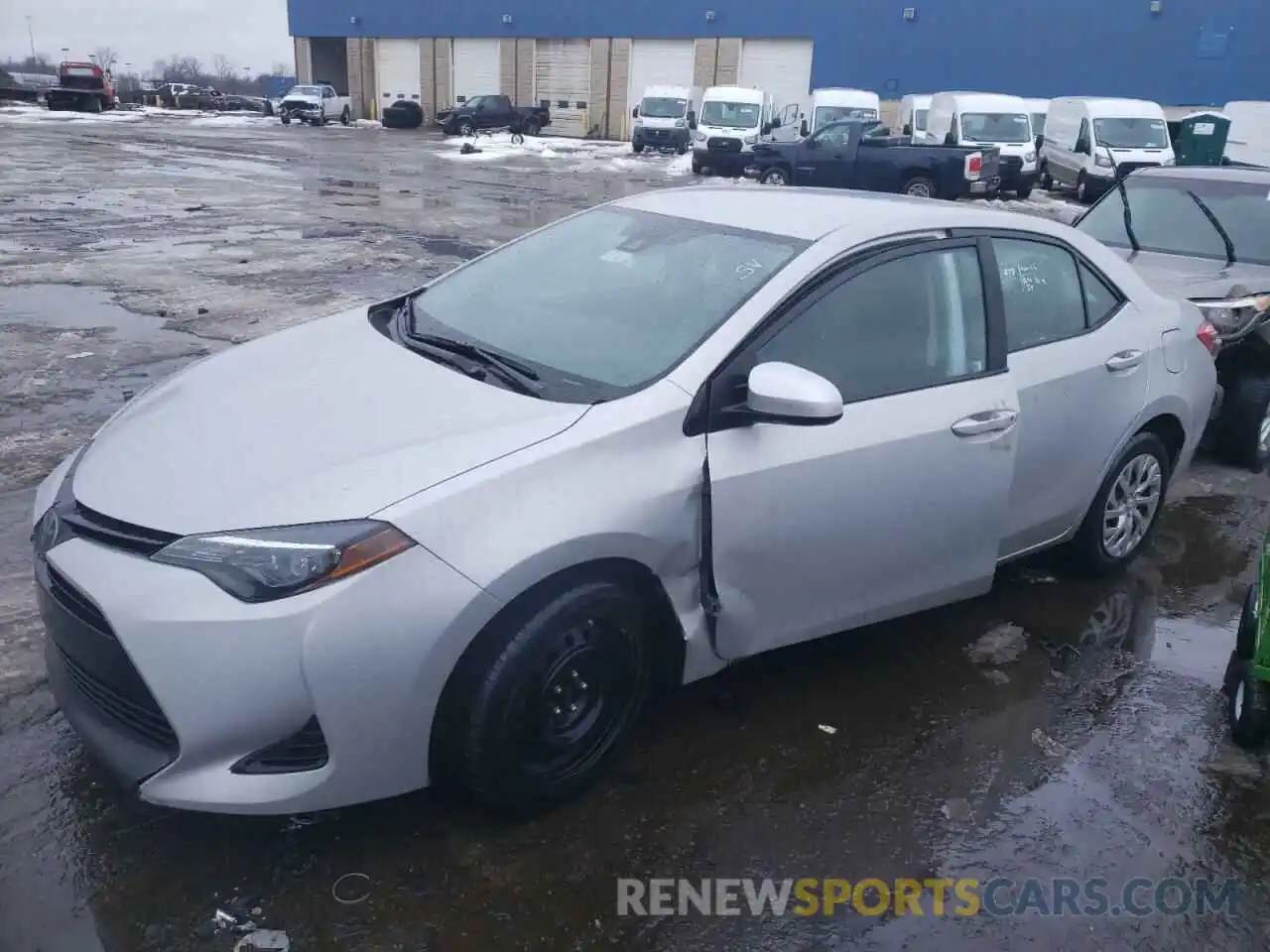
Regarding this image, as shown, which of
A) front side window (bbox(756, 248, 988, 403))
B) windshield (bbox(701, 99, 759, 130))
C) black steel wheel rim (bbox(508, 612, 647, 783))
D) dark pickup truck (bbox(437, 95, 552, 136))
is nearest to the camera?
black steel wheel rim (bbox(508, 612, 647, 783))

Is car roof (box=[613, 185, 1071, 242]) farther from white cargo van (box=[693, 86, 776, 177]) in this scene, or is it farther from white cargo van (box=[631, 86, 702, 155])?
white cargo van (box=[631, 86, 702, 155])

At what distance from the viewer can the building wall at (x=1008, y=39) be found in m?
35.9

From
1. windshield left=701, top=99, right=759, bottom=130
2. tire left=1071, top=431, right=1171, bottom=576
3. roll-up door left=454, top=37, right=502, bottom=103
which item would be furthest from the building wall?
tire left=1071, top=431, right=1171, bottom=576

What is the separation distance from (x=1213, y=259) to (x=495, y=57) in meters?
Result: 49.4

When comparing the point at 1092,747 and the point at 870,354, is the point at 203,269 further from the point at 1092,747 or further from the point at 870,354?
the point at 1092,747

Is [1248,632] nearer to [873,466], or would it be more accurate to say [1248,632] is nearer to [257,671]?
[873,466]

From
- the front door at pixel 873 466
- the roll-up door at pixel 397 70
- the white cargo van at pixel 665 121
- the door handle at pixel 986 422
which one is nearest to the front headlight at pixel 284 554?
the front door at pixel 873 466

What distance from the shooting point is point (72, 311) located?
859cm

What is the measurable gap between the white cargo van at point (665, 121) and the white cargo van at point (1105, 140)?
1251cm

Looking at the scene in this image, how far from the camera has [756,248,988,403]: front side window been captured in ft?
11.0

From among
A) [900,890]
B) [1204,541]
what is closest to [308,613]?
[900,890]

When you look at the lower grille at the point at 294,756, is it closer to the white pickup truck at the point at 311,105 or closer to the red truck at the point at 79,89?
the white pickup truck at the point at 311,105

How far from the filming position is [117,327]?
26.7 ft

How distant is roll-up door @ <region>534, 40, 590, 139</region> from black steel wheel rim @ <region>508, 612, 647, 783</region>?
160ft
